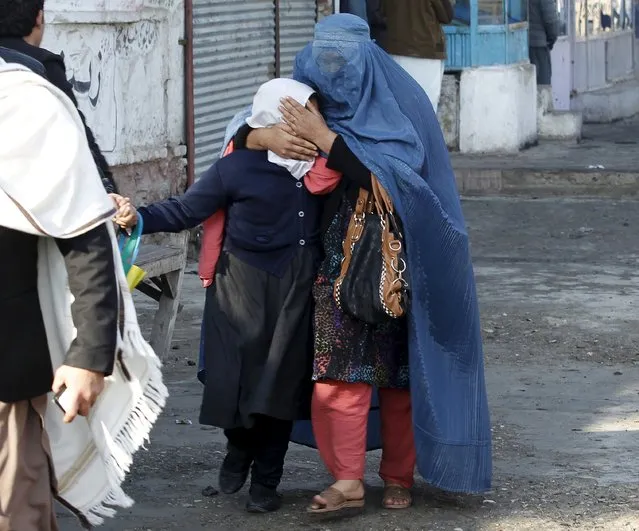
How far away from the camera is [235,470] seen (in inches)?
193

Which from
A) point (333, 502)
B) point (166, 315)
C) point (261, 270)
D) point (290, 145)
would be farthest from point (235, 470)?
point (166, 315)

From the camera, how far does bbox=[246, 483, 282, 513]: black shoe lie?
15.8ft

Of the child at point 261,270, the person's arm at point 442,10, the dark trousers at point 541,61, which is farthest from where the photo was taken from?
the dark trousers at point 541,61

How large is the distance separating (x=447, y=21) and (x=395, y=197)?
24.3 ft

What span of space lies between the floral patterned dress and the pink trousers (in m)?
0.06

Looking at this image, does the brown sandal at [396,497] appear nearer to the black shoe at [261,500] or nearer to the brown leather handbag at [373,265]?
the black shoe at [261,500]

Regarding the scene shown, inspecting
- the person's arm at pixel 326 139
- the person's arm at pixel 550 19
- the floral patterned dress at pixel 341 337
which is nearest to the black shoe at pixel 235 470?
the floral patterned dress at pixel 341 337

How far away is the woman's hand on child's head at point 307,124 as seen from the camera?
4547mm

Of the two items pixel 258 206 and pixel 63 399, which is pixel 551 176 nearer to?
pixel 258 206

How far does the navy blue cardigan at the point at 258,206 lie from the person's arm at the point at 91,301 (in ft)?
4.99

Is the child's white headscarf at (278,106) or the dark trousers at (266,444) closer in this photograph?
the child's white headscarf at (278,106)

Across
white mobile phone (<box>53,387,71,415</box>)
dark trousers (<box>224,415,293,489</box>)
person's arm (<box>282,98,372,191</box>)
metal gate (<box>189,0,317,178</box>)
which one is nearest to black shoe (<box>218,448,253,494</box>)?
dark trousers (<box>224,415,293,489</box>)

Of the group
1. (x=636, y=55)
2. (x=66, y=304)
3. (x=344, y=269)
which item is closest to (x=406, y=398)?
(x=344, y=269)

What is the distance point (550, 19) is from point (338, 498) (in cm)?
1126
